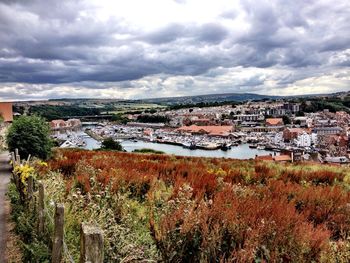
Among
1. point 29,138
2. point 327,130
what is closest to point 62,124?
point 327,130

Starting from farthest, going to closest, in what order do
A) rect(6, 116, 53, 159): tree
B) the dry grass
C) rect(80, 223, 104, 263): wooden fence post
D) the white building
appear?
the white building → rect(6, 116, 53, 159): tree → the dry grass → rect(80, 223, 104, 263): wooden fence post

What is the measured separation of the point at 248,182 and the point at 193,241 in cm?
690

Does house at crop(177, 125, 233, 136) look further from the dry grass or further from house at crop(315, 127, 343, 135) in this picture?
the dry grass

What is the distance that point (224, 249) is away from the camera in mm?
3785

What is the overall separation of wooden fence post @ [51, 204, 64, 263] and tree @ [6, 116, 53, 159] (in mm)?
15966

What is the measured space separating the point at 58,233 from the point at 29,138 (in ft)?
53.8

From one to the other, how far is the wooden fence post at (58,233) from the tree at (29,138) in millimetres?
15966

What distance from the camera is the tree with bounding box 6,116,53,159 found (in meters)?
18.7

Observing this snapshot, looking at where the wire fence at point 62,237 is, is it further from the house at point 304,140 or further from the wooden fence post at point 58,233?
the house at point 304,140

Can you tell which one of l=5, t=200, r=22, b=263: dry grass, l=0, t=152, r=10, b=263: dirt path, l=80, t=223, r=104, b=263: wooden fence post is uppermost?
l=80, t=223, r=104, b=263: wooden fence post

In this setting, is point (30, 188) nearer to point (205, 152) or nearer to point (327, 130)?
point (205, 152)

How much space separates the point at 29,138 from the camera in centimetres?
1867

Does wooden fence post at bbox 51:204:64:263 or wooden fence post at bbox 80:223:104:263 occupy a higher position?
wooden fence post at bbox 80:223:104:263

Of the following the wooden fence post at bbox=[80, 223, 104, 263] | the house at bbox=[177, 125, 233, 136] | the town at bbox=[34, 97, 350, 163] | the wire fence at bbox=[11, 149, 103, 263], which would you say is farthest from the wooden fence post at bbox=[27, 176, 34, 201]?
the house at bbox=[177, 125, 233, 136]
